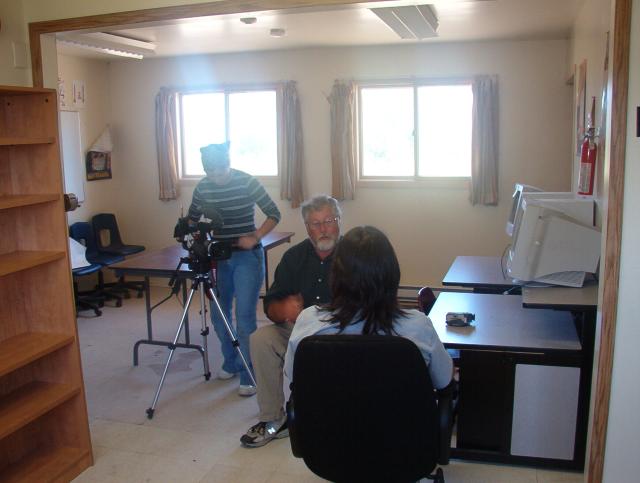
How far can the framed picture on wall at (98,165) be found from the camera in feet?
21.3

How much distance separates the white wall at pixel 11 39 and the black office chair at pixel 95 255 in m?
3.21

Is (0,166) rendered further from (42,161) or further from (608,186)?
(608,186)

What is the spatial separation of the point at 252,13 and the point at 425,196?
369cm

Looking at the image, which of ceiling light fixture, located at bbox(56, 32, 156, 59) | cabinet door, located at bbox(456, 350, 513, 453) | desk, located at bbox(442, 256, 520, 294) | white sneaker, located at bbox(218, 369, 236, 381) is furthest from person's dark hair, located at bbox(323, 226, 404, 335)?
ceiling light fixture, located at bbox(56, 32, 156, 59)

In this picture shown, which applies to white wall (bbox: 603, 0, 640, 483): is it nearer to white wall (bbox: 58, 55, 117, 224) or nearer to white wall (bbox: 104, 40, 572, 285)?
white wall (bbox: 104, 40, 572, 285)

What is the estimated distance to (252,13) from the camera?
8.60ft

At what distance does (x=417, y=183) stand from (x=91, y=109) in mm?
3315

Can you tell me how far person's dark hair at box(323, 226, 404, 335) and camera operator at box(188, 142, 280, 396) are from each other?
1.75 m

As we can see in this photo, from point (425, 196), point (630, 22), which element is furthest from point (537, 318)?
point (425, 196)

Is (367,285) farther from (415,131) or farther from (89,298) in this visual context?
(89,298)

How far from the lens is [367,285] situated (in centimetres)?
191

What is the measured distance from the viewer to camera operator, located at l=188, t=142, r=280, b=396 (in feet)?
12.1

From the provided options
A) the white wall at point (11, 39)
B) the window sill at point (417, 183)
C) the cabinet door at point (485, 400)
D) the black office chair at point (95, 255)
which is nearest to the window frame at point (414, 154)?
the window sill at point (417, 183)

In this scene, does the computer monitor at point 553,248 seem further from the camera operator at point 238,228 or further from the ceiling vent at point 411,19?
the ceiling vent at point 411,19
